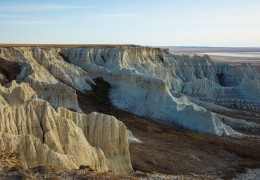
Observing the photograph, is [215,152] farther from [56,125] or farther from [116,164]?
[56,125]

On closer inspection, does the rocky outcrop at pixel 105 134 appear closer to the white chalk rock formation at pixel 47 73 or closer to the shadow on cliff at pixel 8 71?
the white chalk rock formation at pixel 47 73

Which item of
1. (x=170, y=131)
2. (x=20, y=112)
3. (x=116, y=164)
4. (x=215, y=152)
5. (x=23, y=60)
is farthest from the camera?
(x=23, y=60)

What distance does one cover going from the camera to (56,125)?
2431 centimetres

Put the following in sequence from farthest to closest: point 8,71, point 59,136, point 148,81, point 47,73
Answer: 1. point 47,73
2. point 148,81
3. point 8,71
4. point 59,136

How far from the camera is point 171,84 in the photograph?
3155 inches

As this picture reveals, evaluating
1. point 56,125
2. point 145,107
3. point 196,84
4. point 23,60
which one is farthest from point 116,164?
point 196,84

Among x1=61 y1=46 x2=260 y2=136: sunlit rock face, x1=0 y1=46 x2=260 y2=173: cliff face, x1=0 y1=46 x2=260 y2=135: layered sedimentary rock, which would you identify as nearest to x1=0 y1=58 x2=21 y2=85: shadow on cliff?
x1=0 y1=46 x2=260 y2=173: cliff face

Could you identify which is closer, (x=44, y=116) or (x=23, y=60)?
(x=44, y=116)

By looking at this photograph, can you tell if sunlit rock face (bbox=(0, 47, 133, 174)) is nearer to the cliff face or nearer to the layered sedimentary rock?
the cliff face

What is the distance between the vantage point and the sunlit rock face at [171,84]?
52.2 metres

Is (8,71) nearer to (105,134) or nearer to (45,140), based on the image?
(105,134)

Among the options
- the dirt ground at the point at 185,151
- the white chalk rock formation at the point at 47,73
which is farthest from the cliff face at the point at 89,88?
the dirt ground at the point at 185,151

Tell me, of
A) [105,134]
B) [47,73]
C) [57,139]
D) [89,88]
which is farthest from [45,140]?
[89,88]

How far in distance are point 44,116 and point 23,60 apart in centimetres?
4682
